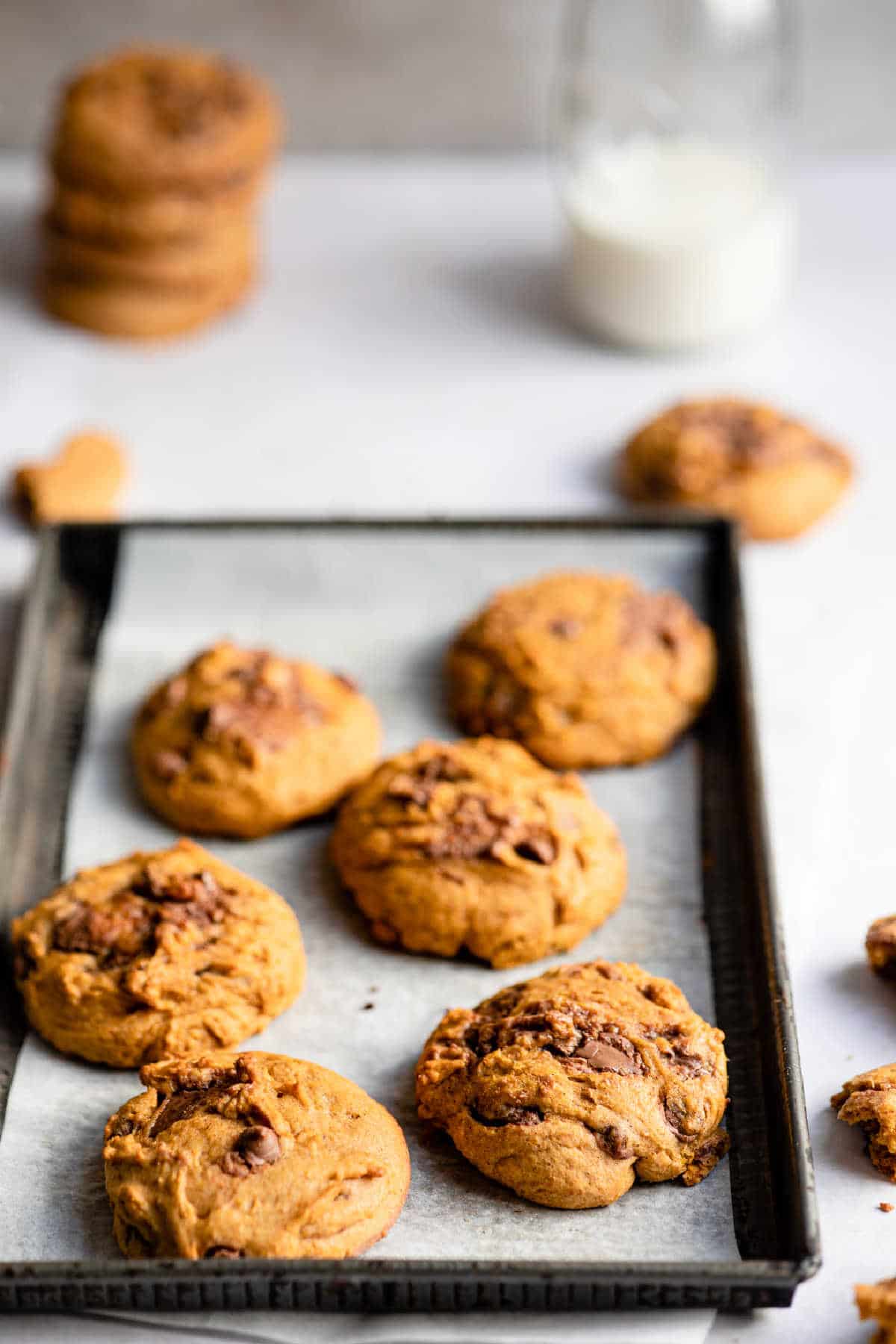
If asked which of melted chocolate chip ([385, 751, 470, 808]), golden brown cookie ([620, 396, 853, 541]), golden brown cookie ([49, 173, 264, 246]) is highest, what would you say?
golden brown cookie ([49, 173, 264, 246])

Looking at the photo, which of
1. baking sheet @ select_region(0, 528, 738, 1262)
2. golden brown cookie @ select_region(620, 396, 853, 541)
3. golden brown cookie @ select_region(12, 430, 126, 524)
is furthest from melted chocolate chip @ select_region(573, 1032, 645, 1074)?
golden brown cookie @ select_region(12, 430, 126, 524)

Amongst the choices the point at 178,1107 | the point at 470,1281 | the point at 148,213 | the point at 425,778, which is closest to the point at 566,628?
the point at 425,778

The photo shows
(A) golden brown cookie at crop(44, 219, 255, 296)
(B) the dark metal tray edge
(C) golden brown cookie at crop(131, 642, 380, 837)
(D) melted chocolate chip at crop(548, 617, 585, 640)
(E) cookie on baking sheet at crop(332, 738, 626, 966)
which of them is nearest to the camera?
(B) the dark metal tray edge

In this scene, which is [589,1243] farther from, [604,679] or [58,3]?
[58,3]

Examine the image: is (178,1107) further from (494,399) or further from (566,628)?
(494,399)

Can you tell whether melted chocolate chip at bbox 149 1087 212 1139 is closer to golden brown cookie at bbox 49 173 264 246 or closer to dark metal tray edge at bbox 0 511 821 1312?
dark metal tray edge at bbox 0 511 821 1312

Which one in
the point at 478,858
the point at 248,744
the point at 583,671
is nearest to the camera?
the point at 478,858
